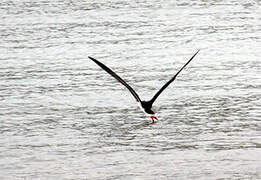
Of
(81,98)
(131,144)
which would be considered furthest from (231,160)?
(81,98)

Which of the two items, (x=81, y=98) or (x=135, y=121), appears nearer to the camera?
(x=135, y=121)

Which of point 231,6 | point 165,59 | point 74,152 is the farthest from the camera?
point 231,6

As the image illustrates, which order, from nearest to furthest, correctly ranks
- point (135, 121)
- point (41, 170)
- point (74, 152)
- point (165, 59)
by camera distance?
point (41, 170), point (74, 152), point (135, 121), point (165, 59)

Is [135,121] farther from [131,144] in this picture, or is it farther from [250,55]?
[250,55]

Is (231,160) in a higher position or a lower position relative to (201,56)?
higher

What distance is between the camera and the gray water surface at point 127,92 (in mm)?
5555

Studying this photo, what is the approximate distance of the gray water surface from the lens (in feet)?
18.2

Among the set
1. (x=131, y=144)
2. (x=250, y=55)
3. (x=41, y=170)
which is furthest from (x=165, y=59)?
(x=41, y=170)

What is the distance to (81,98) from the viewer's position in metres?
7.43

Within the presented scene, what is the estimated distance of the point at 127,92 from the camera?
305 inches

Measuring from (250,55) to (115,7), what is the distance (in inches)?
148

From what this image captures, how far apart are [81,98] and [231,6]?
5368mm

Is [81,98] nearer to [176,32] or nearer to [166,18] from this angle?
[176,32]

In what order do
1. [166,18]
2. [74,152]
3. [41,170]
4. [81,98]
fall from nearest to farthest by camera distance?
[41,170] < [74,152] < [81,98] < [166,18]
